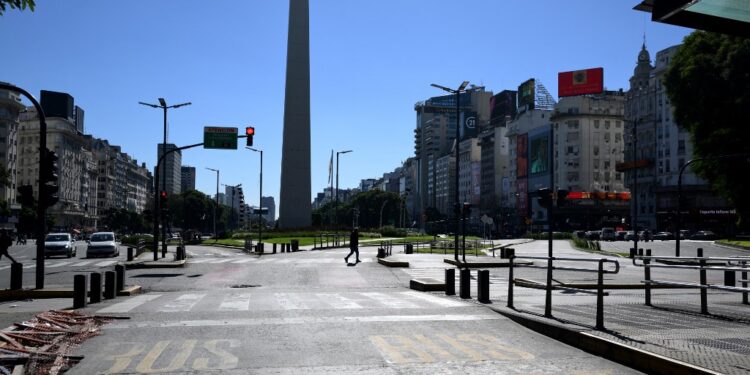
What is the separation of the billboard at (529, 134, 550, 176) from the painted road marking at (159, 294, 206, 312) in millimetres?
128896

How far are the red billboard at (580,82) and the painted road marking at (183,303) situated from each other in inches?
4712

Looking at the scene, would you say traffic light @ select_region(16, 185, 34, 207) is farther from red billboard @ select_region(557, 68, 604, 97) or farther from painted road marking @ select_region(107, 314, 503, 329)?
red billboard @ select_region(557, 68, 604, 97)

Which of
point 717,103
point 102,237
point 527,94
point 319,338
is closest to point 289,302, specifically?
point 319,338

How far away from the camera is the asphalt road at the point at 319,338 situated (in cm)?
756

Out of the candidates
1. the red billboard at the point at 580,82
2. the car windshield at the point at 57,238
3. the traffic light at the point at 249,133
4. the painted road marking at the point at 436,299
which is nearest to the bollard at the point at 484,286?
the painted road marking at the point at 436,299

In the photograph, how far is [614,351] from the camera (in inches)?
313

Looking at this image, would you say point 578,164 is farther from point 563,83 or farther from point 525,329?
point 525,329

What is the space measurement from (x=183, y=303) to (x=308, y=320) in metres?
4.26

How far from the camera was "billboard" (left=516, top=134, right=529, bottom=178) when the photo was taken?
149250mm

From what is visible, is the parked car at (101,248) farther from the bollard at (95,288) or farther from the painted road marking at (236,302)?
the bollard at (95,288)

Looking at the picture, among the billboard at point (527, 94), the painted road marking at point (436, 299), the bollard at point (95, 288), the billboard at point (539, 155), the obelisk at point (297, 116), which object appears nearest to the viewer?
the painted road marking at point (436, 299)

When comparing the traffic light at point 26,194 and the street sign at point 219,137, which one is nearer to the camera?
the traffic light at point 26,194

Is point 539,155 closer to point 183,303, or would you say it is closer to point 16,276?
point 16,276

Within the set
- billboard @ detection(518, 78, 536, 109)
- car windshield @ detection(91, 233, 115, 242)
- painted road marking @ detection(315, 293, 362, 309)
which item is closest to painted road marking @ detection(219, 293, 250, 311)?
painted road marking @ detection(315, 293, 362, 309)
